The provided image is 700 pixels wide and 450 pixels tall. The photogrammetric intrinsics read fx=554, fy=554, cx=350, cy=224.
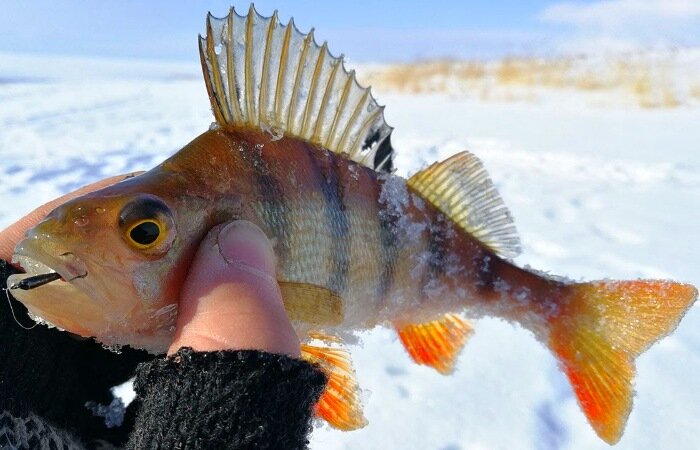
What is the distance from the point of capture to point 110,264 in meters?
0.84

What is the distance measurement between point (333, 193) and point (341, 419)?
49 centimetres

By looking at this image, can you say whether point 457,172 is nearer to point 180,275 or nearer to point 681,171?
point 180,275

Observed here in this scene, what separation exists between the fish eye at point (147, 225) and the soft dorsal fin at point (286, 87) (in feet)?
0.84

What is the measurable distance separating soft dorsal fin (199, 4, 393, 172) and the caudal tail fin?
1.93 feet

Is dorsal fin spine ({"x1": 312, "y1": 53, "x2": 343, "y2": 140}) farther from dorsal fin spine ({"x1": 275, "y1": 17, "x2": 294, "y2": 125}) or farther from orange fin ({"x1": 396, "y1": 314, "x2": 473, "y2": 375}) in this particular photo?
orange fin ({"x1": 396, "y1": 314, "x2": 473, "y2": 375})

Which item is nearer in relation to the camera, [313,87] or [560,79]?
[313,87]

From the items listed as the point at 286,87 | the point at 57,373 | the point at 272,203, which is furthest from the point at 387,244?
the point at 57,373

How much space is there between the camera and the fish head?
82 cm

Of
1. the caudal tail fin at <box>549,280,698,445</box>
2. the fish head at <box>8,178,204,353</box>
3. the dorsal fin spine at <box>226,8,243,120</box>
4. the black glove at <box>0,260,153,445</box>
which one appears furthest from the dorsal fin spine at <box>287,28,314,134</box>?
the caudal tail fin at <box>549,280,698,445</box>

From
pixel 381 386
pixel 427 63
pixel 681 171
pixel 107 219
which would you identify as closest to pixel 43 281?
pixel 107 219

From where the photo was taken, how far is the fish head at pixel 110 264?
2.70 feet

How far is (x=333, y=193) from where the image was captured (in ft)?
3.59

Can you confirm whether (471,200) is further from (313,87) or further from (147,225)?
(147,225)

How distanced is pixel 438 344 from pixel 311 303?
55 centimetres
